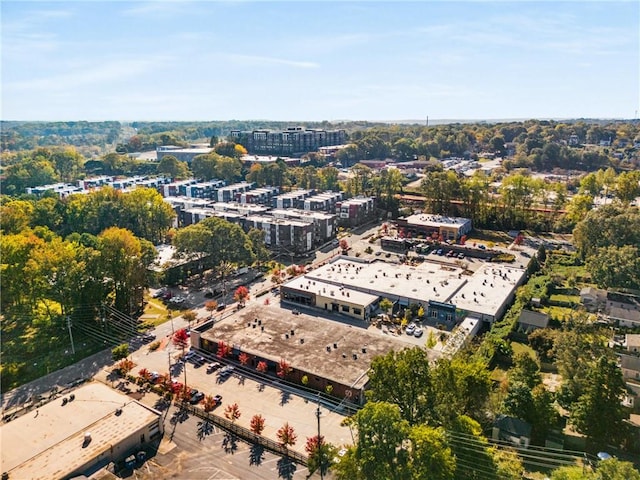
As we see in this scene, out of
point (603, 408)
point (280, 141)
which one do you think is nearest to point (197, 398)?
point (603, 408)

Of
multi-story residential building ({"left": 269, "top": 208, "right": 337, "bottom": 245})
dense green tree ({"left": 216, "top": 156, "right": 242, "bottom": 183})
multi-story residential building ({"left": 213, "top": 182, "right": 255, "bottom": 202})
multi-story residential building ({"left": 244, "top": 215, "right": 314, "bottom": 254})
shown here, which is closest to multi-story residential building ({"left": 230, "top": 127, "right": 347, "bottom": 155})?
dense green tree ({"left": 216, "top": 156, "right": 242, "bottom": 183})

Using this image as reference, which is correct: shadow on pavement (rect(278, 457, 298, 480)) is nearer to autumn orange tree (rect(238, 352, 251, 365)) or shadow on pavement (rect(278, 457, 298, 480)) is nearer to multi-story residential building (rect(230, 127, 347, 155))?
autumn orange tree (rect(238, 352, 251, 365))

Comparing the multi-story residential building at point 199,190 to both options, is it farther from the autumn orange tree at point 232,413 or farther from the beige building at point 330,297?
the autumn orange tree at point 232,413

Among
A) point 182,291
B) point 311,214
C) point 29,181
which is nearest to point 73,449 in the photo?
point 182,291

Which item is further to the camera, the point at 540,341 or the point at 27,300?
the point at 27,300

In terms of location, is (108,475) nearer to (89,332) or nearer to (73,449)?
(73,449)

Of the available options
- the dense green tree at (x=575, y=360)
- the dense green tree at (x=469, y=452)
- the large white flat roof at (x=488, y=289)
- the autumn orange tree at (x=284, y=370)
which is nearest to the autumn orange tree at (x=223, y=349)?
the autumn orange tree at (x=284, y=370)

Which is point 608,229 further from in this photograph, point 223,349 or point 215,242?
point 223,349
